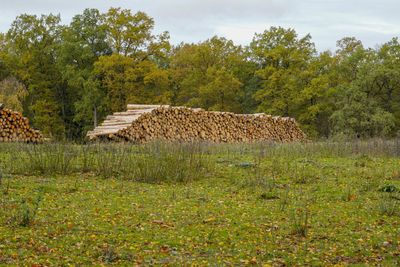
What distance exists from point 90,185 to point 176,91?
33.9 metres

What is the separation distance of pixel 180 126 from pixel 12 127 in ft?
22.0

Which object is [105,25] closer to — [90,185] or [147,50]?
[147,50]

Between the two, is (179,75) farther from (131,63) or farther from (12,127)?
(12,127)

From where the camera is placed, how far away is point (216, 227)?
4.70 metres

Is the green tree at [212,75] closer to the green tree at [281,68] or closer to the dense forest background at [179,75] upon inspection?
the dense forest background at [179,75]

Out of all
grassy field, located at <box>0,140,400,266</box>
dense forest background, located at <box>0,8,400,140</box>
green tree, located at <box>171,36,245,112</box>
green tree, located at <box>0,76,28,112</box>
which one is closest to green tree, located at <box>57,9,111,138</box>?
dense forest background, located at <box>0,8,400,140</box>

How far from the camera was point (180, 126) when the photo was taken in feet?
51.5

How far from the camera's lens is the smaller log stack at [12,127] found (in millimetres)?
13414

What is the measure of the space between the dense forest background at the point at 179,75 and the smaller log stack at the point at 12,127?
14.8 m

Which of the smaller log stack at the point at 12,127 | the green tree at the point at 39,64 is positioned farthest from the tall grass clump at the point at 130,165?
the green tree at the point at 39,64

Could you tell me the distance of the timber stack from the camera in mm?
13594

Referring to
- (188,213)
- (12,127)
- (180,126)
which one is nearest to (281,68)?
(180,126)

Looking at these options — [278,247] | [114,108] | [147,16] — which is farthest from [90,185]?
[147,16]

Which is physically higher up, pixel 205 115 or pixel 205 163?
pixel 205 115
